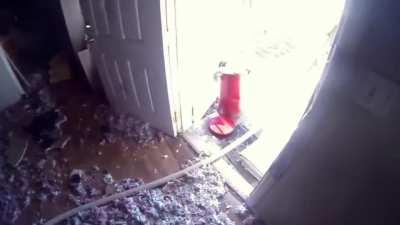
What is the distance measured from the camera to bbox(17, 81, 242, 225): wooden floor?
1627mm

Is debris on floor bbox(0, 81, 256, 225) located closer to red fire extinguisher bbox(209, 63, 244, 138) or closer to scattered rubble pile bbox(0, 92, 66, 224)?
scattered rubble pile bbox(0, 92, 66, 224)

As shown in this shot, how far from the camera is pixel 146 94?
5.29 feet

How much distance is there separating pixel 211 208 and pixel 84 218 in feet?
1.96

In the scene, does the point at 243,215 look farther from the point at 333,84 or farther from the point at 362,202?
the point at 333,84

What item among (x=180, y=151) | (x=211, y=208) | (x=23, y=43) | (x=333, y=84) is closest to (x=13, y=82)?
(x=23, y=43)

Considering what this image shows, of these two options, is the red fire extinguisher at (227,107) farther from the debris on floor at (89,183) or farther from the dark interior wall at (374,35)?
the dark interior wall at (374,35)

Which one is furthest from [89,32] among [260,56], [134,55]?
[260,56]

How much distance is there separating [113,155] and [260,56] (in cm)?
128

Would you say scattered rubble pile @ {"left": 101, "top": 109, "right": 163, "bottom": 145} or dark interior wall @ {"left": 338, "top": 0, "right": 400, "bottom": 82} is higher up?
dark interior wall @ {"left": 338, "top": 0, "right": 400, "bottom": 82}

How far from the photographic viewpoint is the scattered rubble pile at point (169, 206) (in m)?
1.42

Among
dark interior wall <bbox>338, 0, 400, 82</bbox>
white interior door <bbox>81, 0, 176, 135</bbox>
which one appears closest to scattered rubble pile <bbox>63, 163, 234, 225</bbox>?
white interior door <bbox>81, 0, 176, 135</bbox>

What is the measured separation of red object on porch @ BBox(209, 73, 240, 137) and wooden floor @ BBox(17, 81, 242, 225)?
0.71ft

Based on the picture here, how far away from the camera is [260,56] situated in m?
2.29

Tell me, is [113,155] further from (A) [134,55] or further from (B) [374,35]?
(B) [374,35]
